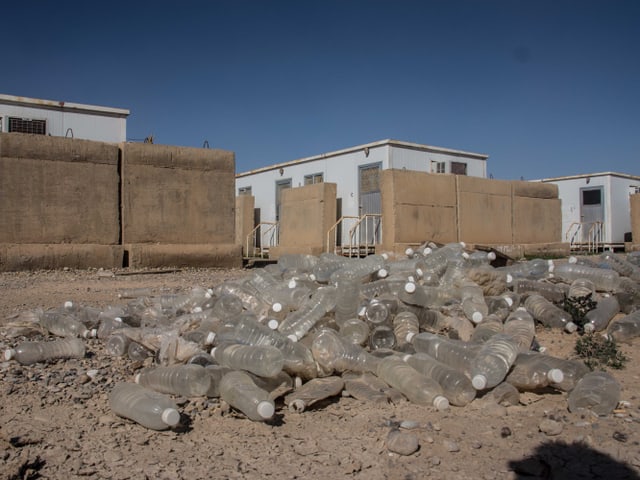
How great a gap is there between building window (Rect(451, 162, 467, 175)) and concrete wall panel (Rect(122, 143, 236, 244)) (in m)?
11.8

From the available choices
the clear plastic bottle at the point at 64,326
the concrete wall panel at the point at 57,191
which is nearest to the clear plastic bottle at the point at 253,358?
the clear plastic bottle at the point at 64,326

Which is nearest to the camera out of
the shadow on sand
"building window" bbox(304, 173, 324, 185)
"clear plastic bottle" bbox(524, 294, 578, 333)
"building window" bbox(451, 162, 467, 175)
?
the shadow on sand

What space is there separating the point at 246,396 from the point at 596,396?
1950 mm

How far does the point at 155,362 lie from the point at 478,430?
2273mm

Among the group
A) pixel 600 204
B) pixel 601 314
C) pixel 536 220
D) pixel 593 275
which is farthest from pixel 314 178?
pixel 601 314

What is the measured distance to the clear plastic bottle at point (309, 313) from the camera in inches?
160

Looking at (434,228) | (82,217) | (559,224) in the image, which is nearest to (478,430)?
(82,217)

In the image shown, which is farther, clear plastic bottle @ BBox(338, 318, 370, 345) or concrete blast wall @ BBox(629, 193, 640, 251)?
concrete blast wall @ BBox(629, 193, 640, 251)

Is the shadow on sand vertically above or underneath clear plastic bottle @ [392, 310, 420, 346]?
underneath

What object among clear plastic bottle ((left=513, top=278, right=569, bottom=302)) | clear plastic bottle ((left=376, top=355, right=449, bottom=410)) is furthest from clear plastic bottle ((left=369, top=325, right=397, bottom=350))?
clear plastic bottle ((left=513, top=278, right=569, bottom=302))

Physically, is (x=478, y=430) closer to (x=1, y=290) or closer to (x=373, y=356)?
(x=373, y=356)

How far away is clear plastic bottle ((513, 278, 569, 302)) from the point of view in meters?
5.21

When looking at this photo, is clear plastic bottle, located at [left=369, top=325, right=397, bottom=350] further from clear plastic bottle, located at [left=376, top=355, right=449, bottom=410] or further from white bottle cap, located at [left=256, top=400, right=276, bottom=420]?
white bottle cap, located at [left=256, top=400, right=276, bottom=420]

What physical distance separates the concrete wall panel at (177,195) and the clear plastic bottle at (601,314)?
6.45 metres
